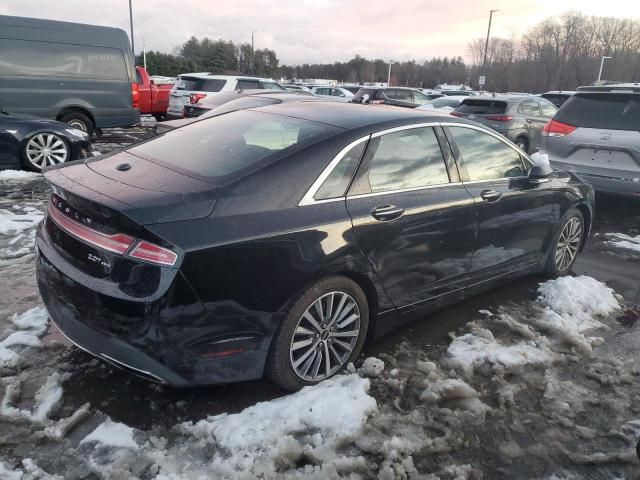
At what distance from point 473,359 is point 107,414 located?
7.13 ft

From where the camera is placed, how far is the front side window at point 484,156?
11.9 ft

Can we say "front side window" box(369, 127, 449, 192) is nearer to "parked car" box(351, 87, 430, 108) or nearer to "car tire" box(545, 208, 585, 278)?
"car tire" box(545, 208, 585, 278)

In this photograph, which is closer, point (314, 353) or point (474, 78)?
point (314, 353)

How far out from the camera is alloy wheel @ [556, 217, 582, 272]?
4.66 metres

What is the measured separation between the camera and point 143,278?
2.23 m

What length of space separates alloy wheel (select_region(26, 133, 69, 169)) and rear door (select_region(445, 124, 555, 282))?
20.9ft

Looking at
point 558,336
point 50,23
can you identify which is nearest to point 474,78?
point 50,23

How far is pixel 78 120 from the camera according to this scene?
1081 cm

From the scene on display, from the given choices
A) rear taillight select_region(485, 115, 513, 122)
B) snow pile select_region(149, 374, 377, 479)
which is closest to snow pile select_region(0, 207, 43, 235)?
snow pile select_region(149, 374, 377, 479)

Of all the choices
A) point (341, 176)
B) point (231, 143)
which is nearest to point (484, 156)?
point (341, 176)

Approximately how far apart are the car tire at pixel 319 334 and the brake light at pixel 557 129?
17.9 feet

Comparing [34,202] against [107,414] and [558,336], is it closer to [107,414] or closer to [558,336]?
[107,414]

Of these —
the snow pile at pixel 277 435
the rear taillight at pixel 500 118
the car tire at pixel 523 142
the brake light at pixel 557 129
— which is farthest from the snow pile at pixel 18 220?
the car tire at pixel 523 142

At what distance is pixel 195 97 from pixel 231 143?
11.1 metres
